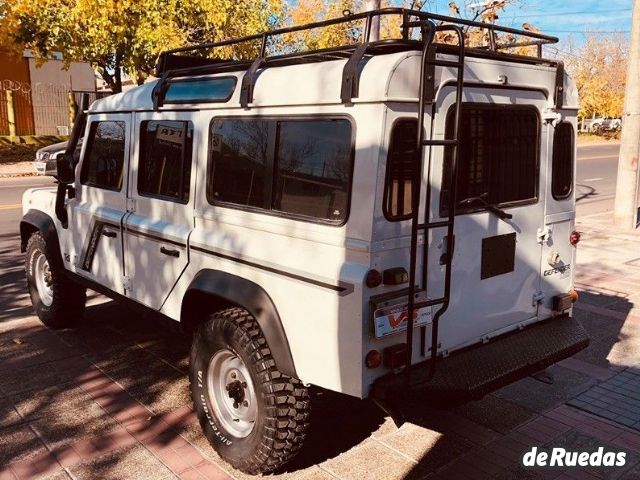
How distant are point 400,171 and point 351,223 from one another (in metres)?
0.37

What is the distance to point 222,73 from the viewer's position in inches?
165

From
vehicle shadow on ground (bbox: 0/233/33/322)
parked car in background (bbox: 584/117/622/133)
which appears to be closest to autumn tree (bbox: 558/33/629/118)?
parked car in background (bbox: 584/117/622/133)

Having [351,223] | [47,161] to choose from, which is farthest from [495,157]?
[47,161]

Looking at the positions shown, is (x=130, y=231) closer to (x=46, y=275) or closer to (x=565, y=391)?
(x=46, y=275)

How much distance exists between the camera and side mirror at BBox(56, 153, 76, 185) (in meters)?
5.36

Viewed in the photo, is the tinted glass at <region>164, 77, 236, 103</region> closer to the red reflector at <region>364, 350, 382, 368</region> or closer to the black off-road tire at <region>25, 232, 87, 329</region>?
the red reflector at <region>364, 350, 382, 368</region>

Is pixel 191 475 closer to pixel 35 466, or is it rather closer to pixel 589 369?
pixel 35 466

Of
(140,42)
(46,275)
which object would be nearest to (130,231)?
(46,275)

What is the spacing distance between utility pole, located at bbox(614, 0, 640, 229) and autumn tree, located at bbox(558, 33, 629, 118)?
45055mm

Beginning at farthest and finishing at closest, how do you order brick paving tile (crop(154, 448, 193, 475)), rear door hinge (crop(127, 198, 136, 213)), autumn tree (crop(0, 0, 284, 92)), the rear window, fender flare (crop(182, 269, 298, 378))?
1. autumn tree (crop(0, 0, 284, 92))
2. rear door hinge (crop(127, 198, 136, 213))
3. brick paving tile (crop(154, 448, 193, 475))
4. the rear window
5. fender flare (crop(182, 269, 298, 378))

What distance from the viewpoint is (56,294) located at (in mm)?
5898

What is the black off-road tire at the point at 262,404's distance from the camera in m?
3.46

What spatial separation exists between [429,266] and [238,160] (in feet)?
4.55

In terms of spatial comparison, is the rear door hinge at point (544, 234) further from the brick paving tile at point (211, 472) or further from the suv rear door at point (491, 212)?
the brick paving tile at point (211, 472)
